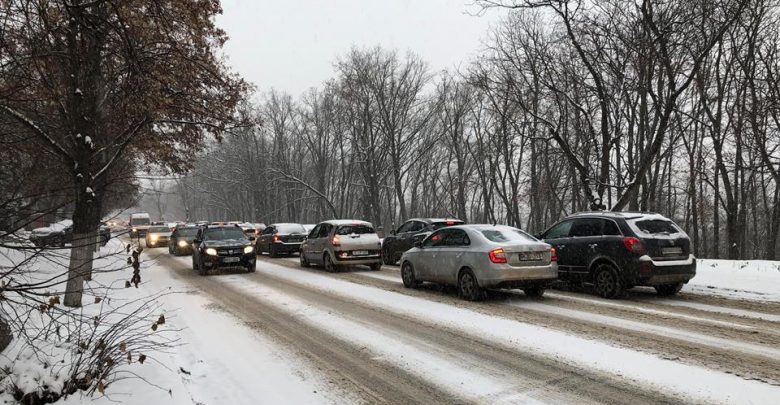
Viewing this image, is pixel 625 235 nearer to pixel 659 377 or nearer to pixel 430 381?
pixel 659 377

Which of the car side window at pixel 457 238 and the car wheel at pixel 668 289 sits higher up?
the car side window at pixel 457 238

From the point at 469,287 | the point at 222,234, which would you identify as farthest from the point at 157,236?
the point at 469,287

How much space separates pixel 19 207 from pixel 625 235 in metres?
9.86

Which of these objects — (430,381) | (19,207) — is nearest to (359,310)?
(430,381)

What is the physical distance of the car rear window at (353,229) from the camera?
16.5m

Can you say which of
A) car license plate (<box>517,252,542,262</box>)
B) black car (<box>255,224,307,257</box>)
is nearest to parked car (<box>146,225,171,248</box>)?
black car (<box>255,224,307,257</box>)

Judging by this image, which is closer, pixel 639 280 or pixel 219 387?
pixel 219 387

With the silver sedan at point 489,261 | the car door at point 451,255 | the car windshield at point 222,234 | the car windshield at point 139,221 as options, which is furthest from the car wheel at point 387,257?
the car windshield at point 139,221

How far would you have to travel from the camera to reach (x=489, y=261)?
31.4 feet

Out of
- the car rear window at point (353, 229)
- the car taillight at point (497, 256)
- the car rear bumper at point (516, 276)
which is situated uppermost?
the car rear window at point (353, 229)

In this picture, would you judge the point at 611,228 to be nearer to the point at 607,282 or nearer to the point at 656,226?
the point at 656,226

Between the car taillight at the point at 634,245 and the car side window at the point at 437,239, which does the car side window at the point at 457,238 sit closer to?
the car side window at the point at 437,239

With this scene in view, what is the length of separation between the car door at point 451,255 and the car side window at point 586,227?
272 cm

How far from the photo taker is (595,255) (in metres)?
10.5
